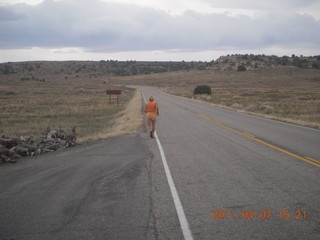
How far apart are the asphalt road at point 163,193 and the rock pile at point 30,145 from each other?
1.80 ft

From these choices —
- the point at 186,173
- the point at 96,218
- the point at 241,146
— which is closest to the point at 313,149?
the point at 241,146

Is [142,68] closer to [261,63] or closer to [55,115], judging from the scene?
[261,63]

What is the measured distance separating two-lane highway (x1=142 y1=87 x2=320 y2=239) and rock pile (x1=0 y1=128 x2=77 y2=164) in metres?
3.74

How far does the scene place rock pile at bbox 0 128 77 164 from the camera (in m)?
10.2

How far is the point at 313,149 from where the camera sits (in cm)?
1095

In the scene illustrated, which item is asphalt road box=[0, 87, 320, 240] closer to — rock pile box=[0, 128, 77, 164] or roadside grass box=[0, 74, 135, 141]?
rock pile box=[0, 128, 77, 164]

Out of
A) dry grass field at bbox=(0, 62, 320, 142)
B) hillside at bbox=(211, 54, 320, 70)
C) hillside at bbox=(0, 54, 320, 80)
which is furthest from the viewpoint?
hillside at bbox=(0, 54, 320, 80)

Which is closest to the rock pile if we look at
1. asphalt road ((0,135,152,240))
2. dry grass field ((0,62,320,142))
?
asphalt road ((0,135,152,240))

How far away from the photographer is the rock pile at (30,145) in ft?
33.5

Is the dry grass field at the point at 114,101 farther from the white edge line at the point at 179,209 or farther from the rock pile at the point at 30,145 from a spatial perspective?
the white edge line at the point at 179,209

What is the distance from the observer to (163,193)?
6.49 meters

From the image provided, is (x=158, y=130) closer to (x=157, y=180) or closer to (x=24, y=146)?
(x=24, y=146)

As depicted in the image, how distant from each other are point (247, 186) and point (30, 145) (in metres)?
7.83
